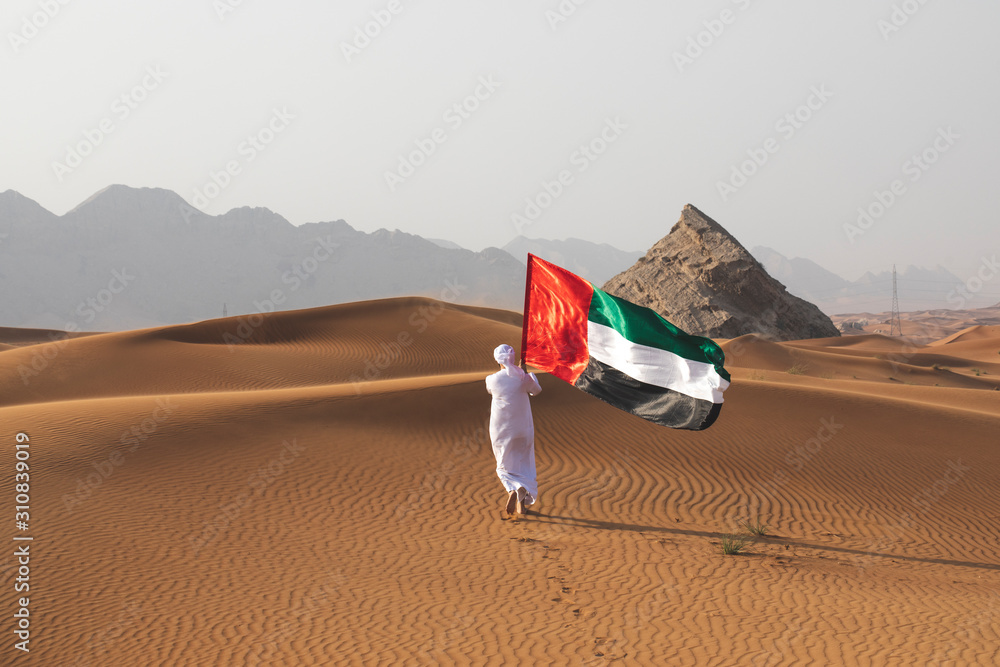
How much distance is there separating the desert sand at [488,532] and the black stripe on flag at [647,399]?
1473 mm

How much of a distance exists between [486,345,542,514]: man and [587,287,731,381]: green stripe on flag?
1170 mm

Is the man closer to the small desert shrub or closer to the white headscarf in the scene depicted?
the white headscarf

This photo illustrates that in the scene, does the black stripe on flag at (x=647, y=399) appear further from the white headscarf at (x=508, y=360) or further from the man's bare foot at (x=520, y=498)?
the man's bare foot at (x=520, y=498)

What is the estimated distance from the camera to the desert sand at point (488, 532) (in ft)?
17.9

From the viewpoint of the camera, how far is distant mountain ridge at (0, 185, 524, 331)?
4572 inches

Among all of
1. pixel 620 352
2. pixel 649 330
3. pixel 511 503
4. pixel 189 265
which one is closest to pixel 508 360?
pixel 620 352

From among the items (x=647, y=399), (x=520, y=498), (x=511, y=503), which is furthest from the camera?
(x=511, y=503)

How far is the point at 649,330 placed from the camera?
7656mm

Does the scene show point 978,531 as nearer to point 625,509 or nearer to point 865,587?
point 865,587

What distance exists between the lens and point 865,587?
6.80 metres

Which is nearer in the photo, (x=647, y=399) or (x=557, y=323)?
(x=647, y=399)

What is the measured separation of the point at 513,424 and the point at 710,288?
33.0 meters

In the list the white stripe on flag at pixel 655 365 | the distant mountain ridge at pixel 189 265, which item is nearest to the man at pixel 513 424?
the white stripe on flag at pixel 655 365

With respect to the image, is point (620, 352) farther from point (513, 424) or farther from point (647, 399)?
point (513, 424)
